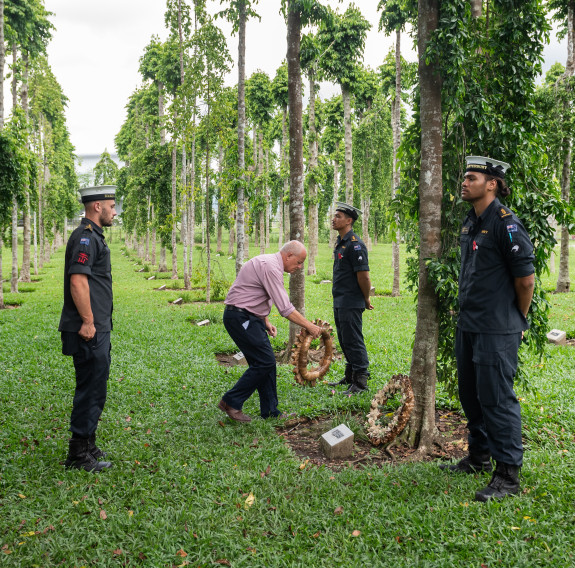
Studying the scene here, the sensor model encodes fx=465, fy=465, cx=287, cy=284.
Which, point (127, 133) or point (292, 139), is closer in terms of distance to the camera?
point (292, 139)

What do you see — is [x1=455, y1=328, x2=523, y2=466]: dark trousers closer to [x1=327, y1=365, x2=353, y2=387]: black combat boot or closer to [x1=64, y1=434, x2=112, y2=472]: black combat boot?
[x1=327, y1=365, x2=353, y2=387]: black combat boot

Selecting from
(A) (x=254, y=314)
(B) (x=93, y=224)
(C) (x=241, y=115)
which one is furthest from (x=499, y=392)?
(C) (x=241, y=115)

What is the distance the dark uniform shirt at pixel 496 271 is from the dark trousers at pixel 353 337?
2549 mm

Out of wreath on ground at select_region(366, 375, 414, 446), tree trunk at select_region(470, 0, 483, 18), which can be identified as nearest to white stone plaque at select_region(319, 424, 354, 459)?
wreath on ground at select_region(366, 375, 414, 446)

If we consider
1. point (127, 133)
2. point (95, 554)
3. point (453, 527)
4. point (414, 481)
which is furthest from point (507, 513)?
point (127, 133)

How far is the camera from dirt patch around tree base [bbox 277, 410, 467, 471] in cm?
429

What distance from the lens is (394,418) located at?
14.6ft

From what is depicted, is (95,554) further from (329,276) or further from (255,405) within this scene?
(329,276)

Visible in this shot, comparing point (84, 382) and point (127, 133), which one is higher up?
point (127, 133)

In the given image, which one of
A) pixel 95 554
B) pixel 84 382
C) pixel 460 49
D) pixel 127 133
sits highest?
pixel 127 133

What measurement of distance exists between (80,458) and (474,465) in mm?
3377

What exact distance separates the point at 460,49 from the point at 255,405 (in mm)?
4342

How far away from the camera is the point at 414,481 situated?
3.74 meters

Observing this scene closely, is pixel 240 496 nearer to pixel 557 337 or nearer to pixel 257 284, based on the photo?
pixel 257 284
